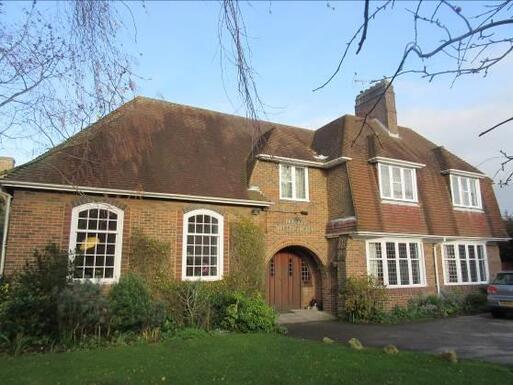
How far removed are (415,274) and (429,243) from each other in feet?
5.64

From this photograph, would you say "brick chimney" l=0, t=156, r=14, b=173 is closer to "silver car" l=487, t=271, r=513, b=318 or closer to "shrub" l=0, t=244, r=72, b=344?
"shrub" l=0, t=244, r=72, b=344

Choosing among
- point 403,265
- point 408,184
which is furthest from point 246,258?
point 408,184

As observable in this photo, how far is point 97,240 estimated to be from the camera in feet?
42.0

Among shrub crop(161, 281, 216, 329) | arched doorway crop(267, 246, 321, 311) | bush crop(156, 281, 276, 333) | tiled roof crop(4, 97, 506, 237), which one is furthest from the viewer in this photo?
arched doorway crop(267, 246, 321, 311)

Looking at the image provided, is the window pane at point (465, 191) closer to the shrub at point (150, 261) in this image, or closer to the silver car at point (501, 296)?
the silver car at point (501, 296)

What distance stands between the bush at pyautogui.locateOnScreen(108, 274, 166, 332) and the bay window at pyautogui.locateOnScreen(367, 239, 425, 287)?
8.93m

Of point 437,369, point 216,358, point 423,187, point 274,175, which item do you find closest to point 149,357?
point 216,358

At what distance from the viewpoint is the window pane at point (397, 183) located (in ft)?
58.6

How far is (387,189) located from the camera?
17672 mm

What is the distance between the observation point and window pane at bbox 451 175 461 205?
20.4 metres

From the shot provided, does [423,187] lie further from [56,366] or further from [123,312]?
[56,366]

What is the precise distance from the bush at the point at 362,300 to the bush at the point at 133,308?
7129mm

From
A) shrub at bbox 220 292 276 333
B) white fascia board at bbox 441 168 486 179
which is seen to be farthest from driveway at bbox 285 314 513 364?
white fascia board at bbox 441 168 486 179

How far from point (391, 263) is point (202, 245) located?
8019mm
